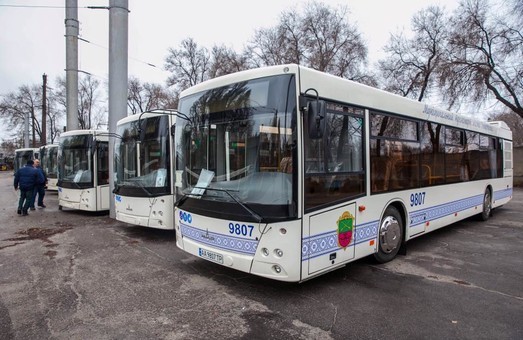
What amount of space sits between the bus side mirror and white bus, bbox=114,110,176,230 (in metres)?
4.36

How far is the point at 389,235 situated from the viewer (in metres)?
5.74

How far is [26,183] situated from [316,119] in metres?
11.6

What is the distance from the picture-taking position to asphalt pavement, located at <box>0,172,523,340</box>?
143 inches

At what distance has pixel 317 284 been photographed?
495 centimetres

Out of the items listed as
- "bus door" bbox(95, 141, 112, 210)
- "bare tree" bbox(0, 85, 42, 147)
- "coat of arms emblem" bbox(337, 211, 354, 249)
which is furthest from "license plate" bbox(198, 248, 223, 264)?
"bare tree" bbox(0, 85, 42, 147)

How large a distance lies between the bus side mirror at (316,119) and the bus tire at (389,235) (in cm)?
236

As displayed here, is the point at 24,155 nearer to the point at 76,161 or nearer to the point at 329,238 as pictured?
the point at 76,161

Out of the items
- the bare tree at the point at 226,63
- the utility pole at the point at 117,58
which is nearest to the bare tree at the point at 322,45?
the bare tree at the point at 226,63

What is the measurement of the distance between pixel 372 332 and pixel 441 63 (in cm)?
2447

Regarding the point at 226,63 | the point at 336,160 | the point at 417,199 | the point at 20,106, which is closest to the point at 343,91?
the point at 336,160

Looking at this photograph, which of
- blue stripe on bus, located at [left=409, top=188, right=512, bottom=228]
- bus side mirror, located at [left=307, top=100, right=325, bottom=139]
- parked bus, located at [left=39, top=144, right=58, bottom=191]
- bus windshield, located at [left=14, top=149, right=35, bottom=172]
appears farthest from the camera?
bus windshield, located at [left=14, top=149, right=35, bottom=172]

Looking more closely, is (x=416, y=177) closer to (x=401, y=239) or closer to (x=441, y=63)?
(x=401, y=239)

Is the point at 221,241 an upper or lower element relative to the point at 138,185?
lower

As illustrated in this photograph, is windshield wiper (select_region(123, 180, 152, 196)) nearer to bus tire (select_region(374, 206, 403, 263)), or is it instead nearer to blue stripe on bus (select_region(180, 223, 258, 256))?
blue stripe on bus (select_region(180, 223, 258, 256))
